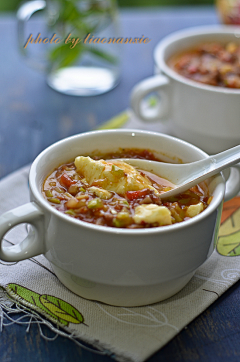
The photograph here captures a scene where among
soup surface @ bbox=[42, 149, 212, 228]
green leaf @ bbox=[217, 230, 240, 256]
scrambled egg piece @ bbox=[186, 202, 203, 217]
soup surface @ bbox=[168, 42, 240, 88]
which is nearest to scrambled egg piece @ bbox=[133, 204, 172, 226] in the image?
soup surface @ bbox=[42, 149, 212, 228]

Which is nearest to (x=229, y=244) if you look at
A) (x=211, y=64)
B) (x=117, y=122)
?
(x=117, y=122)

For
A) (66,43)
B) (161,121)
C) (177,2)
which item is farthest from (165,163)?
(177,2)

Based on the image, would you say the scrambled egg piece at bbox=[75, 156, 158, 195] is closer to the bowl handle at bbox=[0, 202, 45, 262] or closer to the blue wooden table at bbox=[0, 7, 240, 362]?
the bowl handle at bbox=[0, 202, 45, 262]

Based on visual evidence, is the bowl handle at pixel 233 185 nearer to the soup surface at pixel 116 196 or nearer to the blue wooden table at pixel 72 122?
the soup surface at pixel 116 196

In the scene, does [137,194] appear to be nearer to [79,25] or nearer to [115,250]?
[115,250]

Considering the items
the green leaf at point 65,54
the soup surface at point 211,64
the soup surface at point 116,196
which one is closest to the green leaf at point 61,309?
the soup surface at point 116,196

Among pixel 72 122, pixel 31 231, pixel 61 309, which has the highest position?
pixel 31 231

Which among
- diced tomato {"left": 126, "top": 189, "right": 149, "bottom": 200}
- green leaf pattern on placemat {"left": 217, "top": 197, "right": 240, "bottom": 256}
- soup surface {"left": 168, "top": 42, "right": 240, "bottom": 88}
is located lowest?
green leaf pattern on placemat {"left": 217, "top": 197, "right": 240, "bottom": 256}
